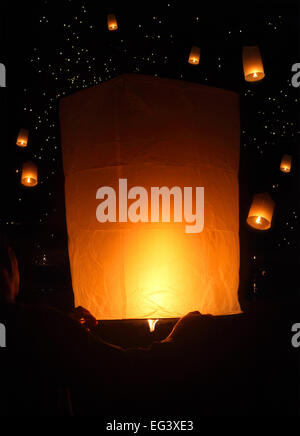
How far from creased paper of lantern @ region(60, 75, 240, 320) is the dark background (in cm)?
53

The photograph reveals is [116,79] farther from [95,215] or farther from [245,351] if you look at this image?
[245,351]

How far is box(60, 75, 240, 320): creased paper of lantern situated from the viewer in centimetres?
166

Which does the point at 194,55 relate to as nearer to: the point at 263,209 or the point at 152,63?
the point at 152,63

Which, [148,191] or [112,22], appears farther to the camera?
[112,22]

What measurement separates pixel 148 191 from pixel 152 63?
1.85 meters

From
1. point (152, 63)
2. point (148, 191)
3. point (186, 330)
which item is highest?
point (152, 63)

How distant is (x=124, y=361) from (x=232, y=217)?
0.81m

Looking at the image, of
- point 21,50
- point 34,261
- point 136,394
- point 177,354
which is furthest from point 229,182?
point 34,261

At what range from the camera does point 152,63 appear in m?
3.12

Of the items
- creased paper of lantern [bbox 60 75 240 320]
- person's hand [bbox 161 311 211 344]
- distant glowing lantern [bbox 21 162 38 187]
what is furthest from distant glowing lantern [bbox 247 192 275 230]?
distant glowing lantern [bbox 21 162 38 187]

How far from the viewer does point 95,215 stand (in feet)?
5.61

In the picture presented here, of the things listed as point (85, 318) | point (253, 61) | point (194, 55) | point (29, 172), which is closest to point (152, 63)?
point (194, 55)
